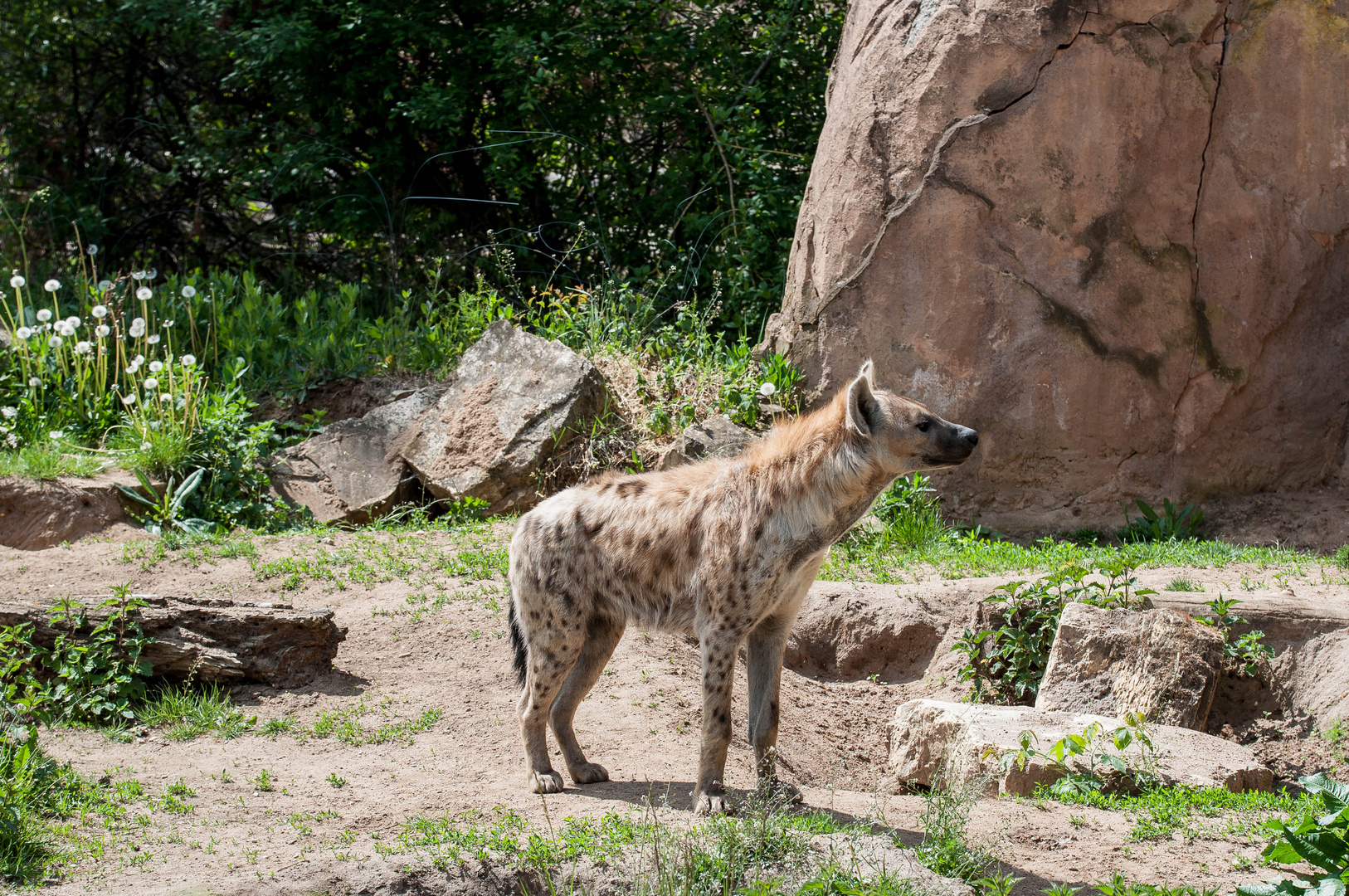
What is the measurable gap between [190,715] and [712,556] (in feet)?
8.16

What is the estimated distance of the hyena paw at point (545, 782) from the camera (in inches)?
178

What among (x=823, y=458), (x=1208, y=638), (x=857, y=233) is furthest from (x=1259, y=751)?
(x=857, y=233)

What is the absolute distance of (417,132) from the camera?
11562 millimetres

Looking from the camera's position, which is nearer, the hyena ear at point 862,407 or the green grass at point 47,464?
the hyena ear at point 862,407

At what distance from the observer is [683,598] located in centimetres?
454

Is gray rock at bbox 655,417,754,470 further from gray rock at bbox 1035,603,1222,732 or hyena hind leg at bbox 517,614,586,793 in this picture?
hyena hind leg at bbox 517,614,586,793

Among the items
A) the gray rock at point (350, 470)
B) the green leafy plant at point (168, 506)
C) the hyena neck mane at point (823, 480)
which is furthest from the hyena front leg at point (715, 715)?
the green leafy plant at point (168, 506)

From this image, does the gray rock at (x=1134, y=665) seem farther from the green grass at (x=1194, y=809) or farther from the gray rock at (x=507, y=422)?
the gray rock at (x=507, y=422)

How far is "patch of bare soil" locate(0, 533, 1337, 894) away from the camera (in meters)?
3.68

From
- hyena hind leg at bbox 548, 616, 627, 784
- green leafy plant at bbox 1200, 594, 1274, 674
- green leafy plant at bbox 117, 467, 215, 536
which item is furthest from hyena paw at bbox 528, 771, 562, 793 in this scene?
green leafy plant at bbox 117, 467, 215, 536

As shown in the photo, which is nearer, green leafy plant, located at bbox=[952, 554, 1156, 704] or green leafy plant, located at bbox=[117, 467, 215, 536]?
green leafy plant, located at bbox=[952, 554, 1156, 704]

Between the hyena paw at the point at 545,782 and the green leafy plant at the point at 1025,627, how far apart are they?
221 cm

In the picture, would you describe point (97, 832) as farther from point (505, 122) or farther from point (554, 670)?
point (505, 122)

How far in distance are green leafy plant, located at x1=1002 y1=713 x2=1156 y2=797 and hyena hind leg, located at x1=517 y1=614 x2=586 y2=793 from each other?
1.76m
